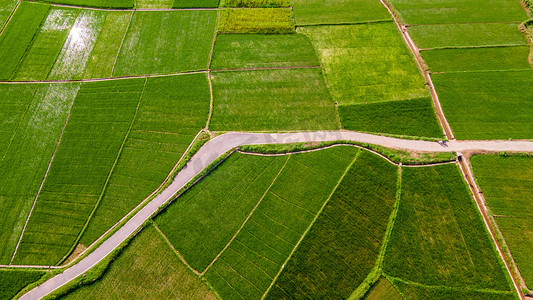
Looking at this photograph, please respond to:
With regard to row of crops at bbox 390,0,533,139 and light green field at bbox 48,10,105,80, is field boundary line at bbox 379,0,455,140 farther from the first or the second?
light green field at bbox 48,10,105,80

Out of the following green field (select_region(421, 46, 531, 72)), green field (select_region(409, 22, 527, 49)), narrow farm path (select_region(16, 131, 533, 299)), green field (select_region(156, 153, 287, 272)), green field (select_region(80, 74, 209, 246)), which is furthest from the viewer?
green field (select_region(409, 22, 527, 49))

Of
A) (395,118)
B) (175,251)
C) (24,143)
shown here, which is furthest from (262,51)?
(24,143)

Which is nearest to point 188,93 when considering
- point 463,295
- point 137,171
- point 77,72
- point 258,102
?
point 258,102

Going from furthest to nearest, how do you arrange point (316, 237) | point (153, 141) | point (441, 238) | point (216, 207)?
point (153, 141)
point (216, 207)
point (441, 238)
point (316, 237)

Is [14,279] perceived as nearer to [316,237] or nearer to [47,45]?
[316,237]

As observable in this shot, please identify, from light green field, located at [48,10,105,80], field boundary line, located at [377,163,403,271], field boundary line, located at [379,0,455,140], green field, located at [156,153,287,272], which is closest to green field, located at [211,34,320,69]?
field boundary line, located at [379,0,455,140]

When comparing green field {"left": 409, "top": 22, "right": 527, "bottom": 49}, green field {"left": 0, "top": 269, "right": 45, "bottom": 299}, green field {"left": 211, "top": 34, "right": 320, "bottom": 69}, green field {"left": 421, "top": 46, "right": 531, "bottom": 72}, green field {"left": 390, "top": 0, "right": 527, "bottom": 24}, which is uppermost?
green field {"left": 390, "top": 0, "right": 527, "bottom": 24}

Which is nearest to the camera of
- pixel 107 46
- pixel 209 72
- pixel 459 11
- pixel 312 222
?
pixel 312 222

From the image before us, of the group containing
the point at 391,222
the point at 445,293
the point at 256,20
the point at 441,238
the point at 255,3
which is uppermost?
the point at 255,3

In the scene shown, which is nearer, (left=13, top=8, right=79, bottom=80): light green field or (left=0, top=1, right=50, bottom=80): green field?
(left=13, top=8, right=79, bottom=80): light green field
